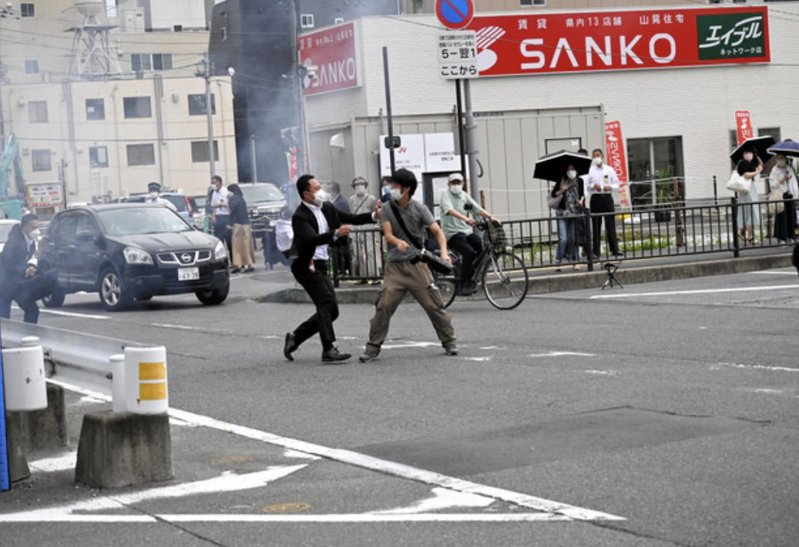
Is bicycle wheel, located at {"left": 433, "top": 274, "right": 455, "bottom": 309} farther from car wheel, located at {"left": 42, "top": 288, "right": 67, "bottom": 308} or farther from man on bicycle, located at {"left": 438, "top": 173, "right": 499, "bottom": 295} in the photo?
car wheel, located at {"left": 42, "top": 288, "right": 67, "bottom": 308}

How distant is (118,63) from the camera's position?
7742mm

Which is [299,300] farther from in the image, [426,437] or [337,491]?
[337,491]

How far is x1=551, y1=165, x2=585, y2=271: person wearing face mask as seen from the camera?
66.8 feet

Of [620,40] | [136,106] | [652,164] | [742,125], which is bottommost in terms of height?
A: [136,106]

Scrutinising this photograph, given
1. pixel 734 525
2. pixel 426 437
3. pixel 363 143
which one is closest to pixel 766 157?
pixel 363 143

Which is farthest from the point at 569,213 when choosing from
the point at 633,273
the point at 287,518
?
the point at 287,518

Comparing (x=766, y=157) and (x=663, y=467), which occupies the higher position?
(x=766, y=157)

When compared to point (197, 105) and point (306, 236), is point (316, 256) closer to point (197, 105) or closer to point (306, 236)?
point (306, 236)

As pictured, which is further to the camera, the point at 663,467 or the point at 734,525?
the point at 663,467

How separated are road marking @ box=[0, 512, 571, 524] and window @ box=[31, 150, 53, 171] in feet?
6.07

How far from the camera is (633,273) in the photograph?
2006 centimetres

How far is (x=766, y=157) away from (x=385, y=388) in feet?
62.8

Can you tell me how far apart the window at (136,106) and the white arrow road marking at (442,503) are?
11.4ft

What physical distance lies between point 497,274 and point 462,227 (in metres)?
0.82
